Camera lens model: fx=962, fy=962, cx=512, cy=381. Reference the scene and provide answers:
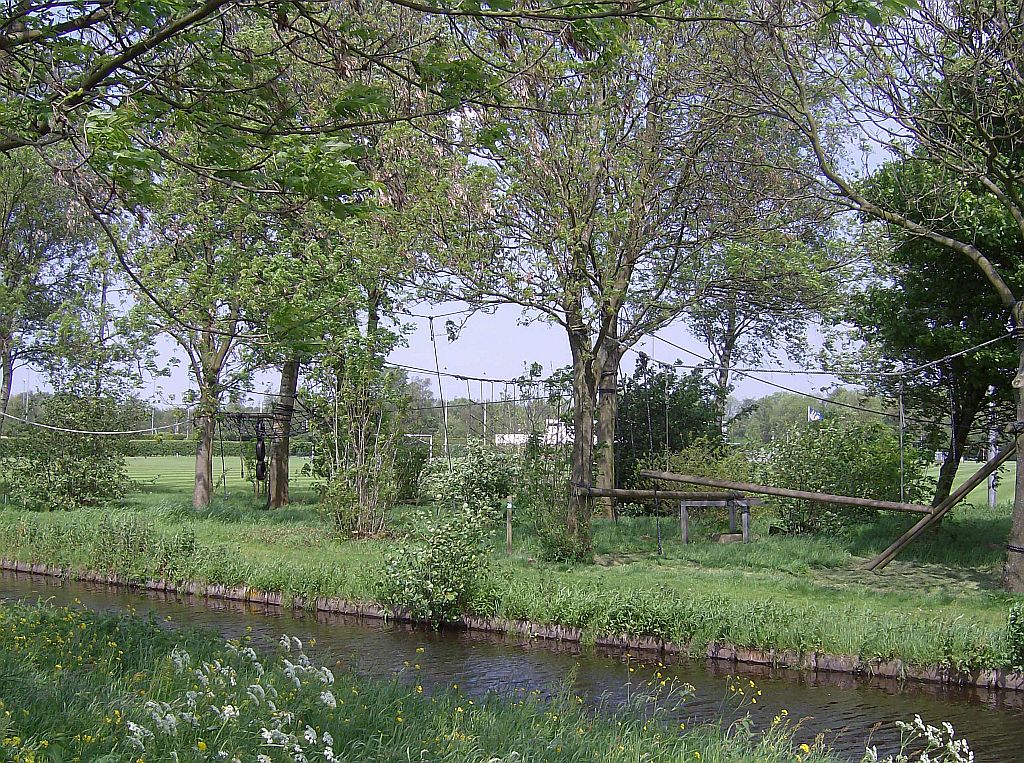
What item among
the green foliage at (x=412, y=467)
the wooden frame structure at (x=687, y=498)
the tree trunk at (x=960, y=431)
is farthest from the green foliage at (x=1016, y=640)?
the green foliage at (x=412, y=467)

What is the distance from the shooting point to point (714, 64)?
12820 millimetres

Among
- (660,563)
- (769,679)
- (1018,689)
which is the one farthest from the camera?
(660,563)

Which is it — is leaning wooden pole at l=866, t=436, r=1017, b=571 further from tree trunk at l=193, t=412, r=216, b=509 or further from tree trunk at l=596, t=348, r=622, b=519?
tree trunk at l=193, t=412, r=216, b=509

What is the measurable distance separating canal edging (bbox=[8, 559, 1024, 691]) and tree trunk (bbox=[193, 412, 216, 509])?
7419 mm

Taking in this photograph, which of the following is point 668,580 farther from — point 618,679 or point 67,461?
point 67,461

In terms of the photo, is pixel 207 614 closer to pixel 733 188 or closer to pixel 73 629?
pixel 73 629

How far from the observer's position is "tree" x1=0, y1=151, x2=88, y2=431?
24.7m

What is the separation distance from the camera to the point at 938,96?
11.8 meters

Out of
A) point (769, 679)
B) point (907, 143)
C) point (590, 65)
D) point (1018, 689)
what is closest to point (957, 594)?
point (1018, 689)

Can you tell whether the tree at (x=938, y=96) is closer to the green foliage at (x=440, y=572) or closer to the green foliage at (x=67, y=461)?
the green foliage at (x=440, y=572)

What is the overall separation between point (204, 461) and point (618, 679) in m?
15.4

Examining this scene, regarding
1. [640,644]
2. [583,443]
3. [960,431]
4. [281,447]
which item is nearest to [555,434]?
[583,443]

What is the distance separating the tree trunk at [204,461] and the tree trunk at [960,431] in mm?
14731

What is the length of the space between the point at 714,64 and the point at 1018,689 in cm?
838
